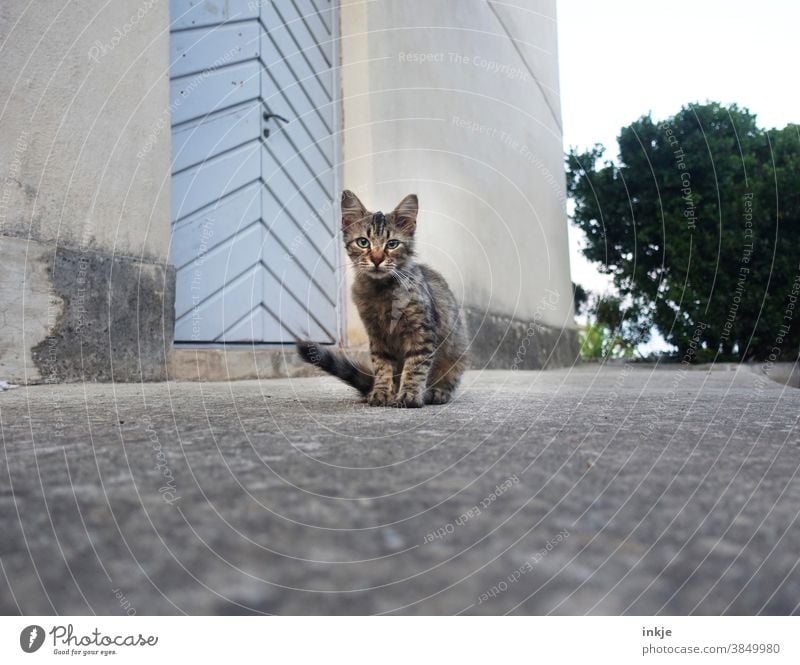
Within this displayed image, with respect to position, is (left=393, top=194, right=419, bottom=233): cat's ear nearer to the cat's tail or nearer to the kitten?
the kitten

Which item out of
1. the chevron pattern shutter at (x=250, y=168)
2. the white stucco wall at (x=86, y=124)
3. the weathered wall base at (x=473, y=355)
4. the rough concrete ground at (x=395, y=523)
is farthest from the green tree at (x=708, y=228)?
the rough concrete ground at (x=395, y=523)

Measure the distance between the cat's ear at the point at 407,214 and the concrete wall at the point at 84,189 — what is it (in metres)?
1.07

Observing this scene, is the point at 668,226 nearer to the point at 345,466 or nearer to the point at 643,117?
the point at 643,117

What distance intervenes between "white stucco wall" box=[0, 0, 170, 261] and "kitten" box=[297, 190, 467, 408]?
3.12 feet

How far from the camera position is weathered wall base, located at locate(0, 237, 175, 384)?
5.78 ft

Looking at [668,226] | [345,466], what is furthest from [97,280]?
[668,226]

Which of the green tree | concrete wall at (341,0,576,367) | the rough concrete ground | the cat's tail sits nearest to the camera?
the rough concrete ground

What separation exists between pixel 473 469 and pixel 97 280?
1767mm

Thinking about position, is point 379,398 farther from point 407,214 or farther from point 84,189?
point 84,189

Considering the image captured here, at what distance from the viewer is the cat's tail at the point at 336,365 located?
137cm

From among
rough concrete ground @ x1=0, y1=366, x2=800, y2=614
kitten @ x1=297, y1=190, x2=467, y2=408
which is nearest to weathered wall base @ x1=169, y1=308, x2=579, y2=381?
kitten @ x1=297, y1=190, x2=467, y2=408

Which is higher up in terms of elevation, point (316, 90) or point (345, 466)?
point (316, 90)

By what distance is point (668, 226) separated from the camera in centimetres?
563

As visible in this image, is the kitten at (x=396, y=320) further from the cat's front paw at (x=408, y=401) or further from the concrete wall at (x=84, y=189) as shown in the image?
the concrete wall at (x=84, y=189)
